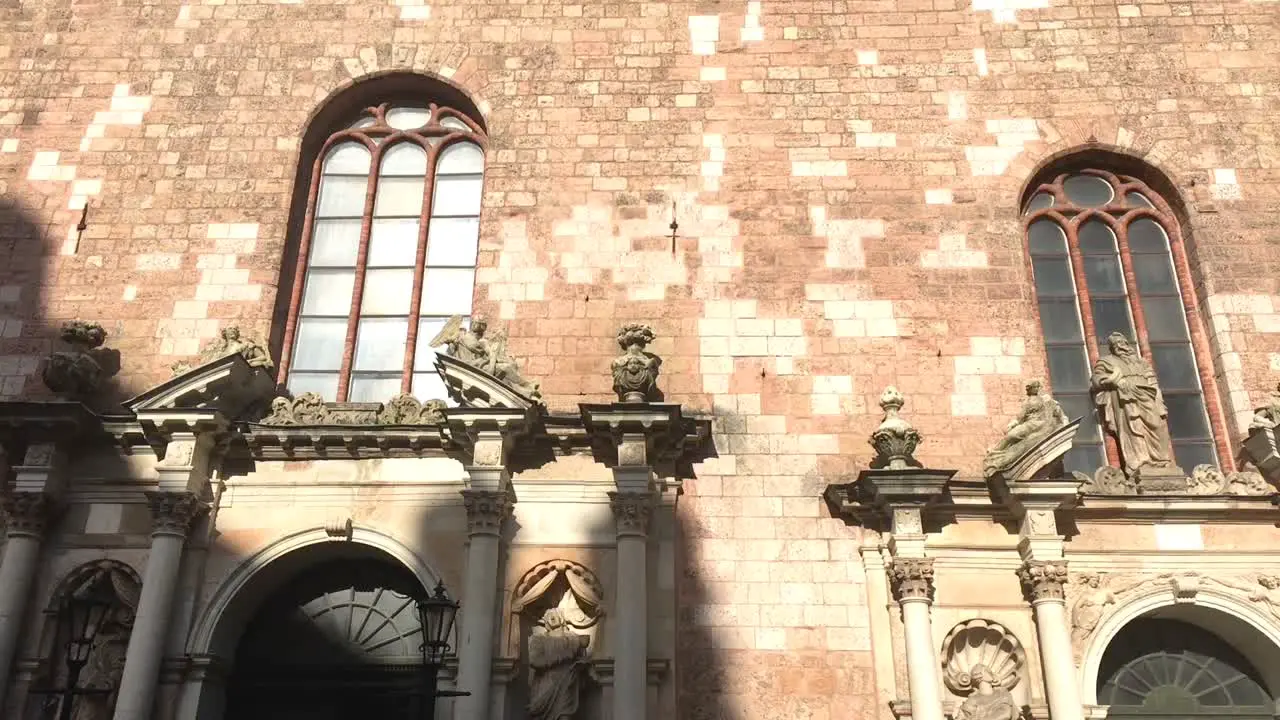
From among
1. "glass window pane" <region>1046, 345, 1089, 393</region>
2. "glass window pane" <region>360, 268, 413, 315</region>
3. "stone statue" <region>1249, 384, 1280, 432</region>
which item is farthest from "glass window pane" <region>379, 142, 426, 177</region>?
"stone statue" <region>1249, 384, 1280, 432</region>

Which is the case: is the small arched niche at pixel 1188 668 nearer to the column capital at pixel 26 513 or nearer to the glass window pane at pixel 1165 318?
the glass window pane at pixel 1165 318

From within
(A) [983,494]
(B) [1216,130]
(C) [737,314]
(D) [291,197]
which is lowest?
(A) [983,494]

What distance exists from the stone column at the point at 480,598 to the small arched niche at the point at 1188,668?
16.6 ft

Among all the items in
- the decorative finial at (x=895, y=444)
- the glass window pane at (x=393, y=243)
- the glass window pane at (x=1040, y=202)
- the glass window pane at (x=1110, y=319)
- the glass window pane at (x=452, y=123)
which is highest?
the glass window pane at (x=452, y=123)

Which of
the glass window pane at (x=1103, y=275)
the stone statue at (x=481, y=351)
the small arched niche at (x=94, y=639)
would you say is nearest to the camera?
the small arched niche at (x=94, y=639)

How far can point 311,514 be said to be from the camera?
978cm

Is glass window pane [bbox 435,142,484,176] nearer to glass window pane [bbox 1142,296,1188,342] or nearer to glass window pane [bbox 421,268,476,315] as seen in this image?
glass window pane [bbox 421,268,476,315]

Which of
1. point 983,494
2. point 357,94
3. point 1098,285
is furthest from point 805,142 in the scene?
point 357,94

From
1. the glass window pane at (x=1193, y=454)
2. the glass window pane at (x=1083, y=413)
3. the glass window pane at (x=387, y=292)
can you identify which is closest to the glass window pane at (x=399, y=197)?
the glass window pane at (x=387, y=292)

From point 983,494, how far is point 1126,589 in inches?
53.7

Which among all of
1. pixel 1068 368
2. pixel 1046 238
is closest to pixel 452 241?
pixel 1046 238

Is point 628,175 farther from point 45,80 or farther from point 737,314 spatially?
point 45,80

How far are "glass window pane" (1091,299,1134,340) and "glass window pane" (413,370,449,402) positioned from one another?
628 cm

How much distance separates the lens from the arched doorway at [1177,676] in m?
9.52
